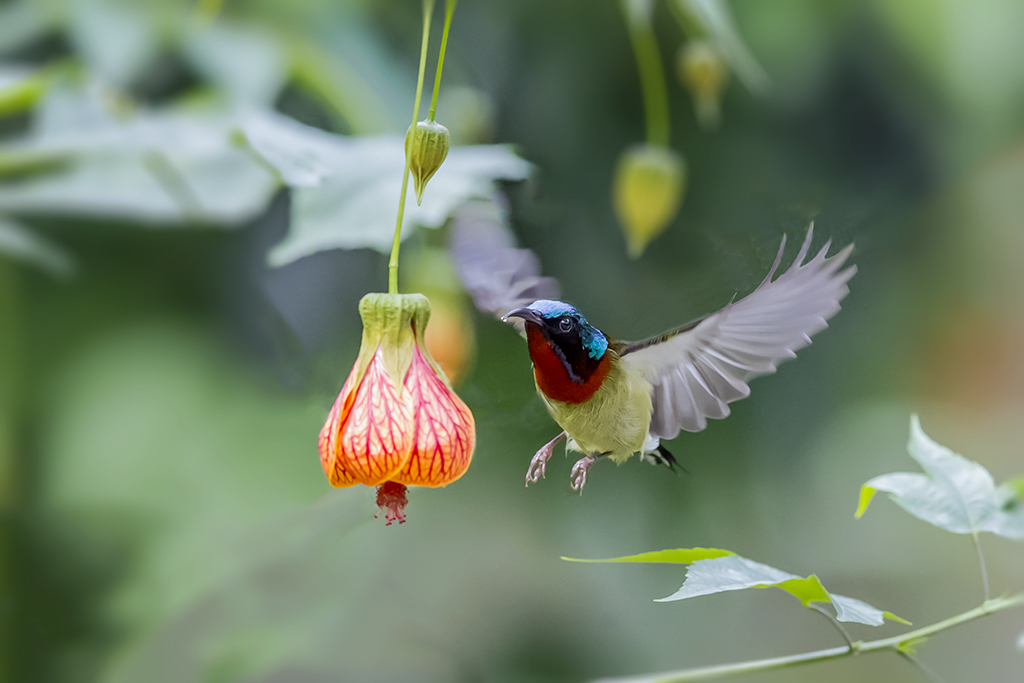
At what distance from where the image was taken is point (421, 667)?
959mm

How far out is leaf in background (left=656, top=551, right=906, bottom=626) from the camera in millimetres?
289

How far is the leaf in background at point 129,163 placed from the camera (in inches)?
24.0

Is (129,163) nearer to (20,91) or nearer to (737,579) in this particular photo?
(20,91)

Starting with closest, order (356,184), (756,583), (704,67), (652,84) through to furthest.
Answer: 1. (756,583)
2. (356,184)
3. (704,67)
4. (652,84)

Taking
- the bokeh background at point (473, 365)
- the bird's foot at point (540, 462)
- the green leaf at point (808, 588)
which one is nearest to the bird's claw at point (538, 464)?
the bird's foot at point (540, 462)

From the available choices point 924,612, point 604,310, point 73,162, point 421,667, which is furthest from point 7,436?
point 924,612

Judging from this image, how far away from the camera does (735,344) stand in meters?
0.31

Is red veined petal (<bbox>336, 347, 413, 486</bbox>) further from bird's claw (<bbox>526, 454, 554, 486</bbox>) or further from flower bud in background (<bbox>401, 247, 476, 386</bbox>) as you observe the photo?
flower bud in background (<bbox>401, 247, 476, 386</bbox>)

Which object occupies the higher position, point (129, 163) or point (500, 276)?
point (129, 163)

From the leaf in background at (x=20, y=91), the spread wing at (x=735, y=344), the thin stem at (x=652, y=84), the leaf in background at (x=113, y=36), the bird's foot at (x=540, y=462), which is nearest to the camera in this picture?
the spread wing at (x=735, y=344)

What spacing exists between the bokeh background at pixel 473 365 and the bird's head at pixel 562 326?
0.25m

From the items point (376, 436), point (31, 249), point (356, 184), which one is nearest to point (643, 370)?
point (376, 436)

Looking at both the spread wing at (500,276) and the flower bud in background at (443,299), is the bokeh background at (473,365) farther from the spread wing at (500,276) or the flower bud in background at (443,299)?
the spread wing at (500,276)

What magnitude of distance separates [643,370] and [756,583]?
11 centimetres
